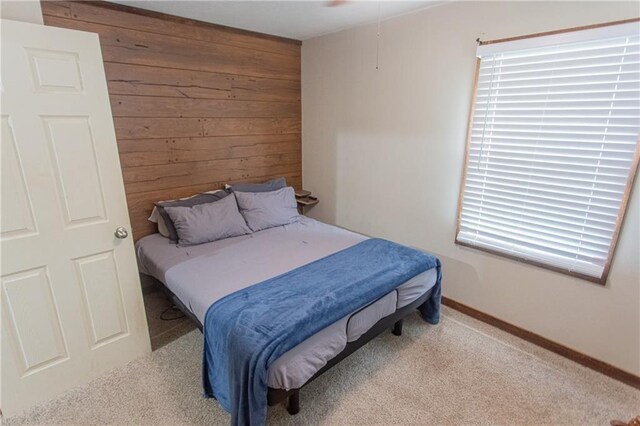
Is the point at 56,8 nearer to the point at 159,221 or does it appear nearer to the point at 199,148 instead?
the point at 199,148

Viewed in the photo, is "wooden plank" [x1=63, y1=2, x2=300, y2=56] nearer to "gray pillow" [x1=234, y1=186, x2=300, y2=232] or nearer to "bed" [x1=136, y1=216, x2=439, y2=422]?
"gray pillow" [x1=234, y1=186, x2=300, y2=232]

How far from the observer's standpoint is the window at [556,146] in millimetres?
1777

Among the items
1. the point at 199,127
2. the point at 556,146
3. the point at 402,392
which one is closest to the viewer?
the point at 402,392

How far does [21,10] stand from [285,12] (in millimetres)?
1629

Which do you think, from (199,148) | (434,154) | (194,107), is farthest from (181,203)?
(434,154)

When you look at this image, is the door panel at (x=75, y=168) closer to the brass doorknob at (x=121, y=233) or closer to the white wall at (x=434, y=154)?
the brass doorknob at (x=121, y=233)

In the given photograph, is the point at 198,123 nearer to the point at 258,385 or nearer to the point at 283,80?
the point at 283,80

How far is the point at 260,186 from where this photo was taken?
126 inches

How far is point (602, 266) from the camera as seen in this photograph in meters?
1.94

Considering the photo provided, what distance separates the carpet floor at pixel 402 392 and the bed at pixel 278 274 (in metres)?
0.26

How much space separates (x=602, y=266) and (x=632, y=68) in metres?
1.12

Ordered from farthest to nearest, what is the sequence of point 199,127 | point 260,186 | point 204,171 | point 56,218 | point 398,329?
point 260,186, point 204,171, point 199,127, point 398,329, point 56,218

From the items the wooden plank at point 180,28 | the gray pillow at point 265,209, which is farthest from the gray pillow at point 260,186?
the wooden plank at point 180,28

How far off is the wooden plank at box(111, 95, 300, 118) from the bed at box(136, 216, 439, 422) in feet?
3.40
